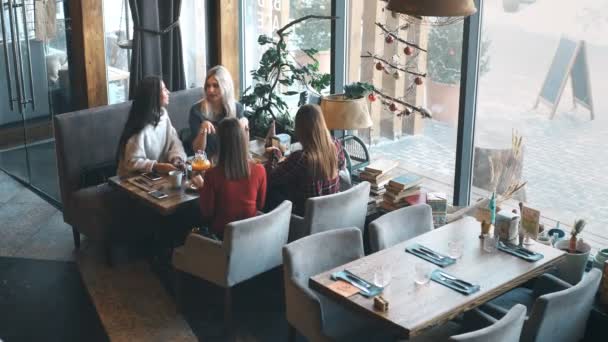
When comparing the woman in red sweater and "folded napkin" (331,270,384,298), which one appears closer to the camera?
"folded napkin" (331,270,384,298)

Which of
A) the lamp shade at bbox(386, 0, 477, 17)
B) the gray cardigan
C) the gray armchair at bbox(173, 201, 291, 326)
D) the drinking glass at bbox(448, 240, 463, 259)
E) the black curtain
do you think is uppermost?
the lamp shade at bbox(386, 0, 477, 17)

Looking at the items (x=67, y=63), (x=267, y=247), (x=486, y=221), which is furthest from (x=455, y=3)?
(x=67, y=63)

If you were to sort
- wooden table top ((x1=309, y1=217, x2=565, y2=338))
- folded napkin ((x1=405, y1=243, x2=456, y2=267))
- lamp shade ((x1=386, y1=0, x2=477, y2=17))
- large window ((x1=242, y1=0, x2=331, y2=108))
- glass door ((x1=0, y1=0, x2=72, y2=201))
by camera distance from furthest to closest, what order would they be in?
1. glass door ((x1=0, y1=0, x2=72, y2=201))
2. large window ((x1=242, y1=0, x2=331, y2=108))
3. folded napkin ((x1=405, y1=243, x2=456, y2=267))
4. wooden table top ((x1=309, y1=217, x2=565, y2=338))
5. lamp shade ((x1=386, y1=0, x2=477, y2=17))

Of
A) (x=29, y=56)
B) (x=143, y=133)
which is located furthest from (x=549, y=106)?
(x=29, y=56)

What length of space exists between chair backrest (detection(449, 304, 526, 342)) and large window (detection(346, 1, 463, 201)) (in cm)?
216

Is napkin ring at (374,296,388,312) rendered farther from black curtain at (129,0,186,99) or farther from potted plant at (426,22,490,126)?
black curtain at (129,0,186,99)

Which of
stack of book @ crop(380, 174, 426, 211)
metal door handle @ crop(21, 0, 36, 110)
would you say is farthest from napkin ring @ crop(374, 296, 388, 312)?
metal door handle @ crop(21, 0, 36, 110)

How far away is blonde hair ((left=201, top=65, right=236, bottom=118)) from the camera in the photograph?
5.72m

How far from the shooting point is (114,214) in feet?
18.2

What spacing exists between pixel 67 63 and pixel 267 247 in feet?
9.92

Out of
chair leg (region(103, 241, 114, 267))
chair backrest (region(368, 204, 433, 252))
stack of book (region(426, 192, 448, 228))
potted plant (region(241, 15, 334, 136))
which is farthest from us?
potted plant (region(241, 15, 334, 136))

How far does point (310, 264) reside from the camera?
3930mm

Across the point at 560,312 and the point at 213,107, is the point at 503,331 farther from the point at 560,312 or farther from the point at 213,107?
the point at 213,107

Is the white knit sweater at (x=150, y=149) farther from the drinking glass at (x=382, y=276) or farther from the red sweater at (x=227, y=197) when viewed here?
the drinking glass at (x=382, y=276)
